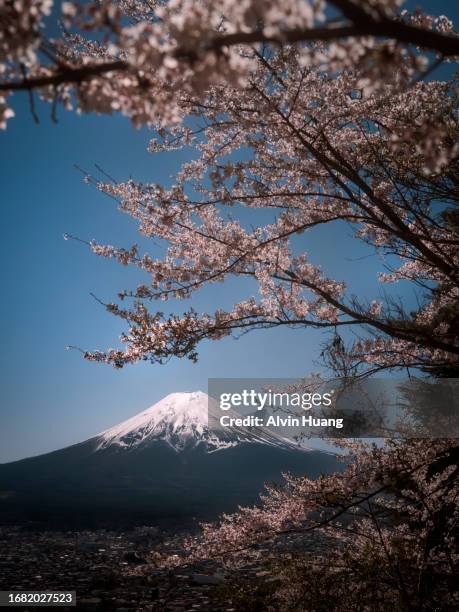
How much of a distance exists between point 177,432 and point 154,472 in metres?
28.6

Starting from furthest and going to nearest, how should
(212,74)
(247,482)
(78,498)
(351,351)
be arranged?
1. (247,482)
2. (78,498)
3. (351,351)
4. (212,74)

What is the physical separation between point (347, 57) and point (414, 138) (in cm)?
42

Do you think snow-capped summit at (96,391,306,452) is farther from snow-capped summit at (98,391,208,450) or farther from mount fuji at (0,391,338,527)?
mount fuji at (0,391,338,527)

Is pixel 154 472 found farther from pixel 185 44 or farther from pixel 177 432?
pixel 185 44

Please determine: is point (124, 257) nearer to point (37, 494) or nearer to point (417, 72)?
point (417, 72)

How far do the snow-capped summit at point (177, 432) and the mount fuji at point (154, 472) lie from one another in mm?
306

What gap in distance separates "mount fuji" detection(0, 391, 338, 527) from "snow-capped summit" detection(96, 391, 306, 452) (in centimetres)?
31

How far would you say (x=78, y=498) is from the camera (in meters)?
57.7

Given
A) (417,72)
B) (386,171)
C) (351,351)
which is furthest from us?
(351,351)

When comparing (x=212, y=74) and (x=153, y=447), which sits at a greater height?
(x=212, y=74)

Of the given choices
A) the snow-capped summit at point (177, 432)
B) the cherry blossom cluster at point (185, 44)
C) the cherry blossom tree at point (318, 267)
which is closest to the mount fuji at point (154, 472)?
the snow-capped summit at point (177, 432)

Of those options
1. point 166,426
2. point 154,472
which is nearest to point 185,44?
point 154,472

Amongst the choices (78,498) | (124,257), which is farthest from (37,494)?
(124,257)

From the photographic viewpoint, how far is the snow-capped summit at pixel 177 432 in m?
107
